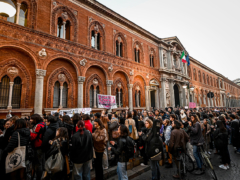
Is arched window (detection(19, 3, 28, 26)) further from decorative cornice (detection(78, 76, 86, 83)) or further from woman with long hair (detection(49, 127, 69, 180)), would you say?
woman with long hair (detection(49, 127, 69, 180))

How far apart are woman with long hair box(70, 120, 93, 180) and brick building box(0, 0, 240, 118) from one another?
851cm

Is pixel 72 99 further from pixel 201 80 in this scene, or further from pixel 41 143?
pixel 201 80

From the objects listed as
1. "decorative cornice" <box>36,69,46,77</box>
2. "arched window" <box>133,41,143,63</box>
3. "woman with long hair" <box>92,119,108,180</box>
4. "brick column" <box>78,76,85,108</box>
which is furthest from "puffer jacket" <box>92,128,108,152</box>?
"arched window" <box>133,41,143,63</box>

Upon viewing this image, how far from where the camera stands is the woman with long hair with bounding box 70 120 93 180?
3.23 meters

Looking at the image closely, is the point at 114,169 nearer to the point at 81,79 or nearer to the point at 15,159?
the point at 15,159

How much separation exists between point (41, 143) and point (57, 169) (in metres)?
1.28

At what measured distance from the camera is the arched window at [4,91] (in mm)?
9305

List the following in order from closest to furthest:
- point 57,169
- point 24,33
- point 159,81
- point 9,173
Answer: point 57,169
point 9,173
point 24,33
point 159,81

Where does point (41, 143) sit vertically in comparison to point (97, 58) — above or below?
below

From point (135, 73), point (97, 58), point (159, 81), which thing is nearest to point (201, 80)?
point (159, 81)

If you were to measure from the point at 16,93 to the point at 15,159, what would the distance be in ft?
28.2

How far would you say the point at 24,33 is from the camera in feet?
33.0

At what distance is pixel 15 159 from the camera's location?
124 inches

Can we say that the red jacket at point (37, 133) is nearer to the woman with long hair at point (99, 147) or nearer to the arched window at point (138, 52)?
the woman with long hair at point (99, 147)
